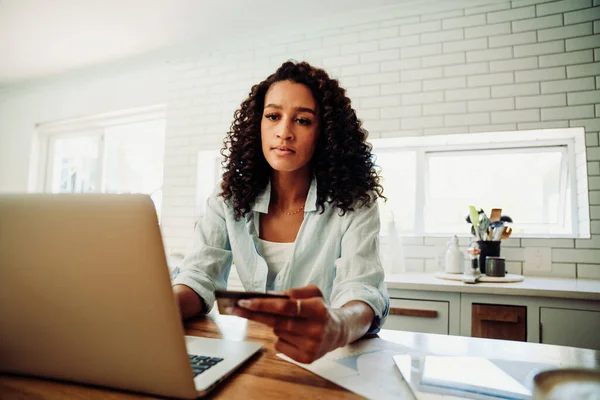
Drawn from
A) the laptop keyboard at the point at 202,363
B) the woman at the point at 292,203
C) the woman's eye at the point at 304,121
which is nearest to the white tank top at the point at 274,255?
the woman at the point at 292,203

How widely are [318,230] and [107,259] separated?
871 mm

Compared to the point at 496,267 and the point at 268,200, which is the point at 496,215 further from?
the point at 268,200

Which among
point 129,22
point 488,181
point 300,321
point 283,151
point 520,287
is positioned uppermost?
point 129,22

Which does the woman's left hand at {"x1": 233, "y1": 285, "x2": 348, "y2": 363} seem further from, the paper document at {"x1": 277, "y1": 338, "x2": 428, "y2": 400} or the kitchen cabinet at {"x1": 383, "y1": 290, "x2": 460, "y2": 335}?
Answer: the kitchen cabinet at {"x1": 383, "y1": 290, "x2": 460, "y2": 335}

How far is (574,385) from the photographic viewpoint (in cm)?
30

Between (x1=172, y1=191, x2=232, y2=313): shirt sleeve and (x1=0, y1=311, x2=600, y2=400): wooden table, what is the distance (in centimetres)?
15

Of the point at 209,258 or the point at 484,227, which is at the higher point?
the point at 484,227

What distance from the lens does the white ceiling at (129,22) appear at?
2.72m

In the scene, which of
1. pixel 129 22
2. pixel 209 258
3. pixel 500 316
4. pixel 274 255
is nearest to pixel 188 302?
pixel 209 258

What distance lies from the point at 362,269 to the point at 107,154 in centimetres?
372

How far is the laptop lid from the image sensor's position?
1.43 ft

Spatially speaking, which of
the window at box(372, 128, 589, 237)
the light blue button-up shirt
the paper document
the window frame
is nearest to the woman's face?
the light blue button-up shirt

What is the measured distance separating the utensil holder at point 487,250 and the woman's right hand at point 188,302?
1.70m

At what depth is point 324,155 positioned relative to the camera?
1.40m
